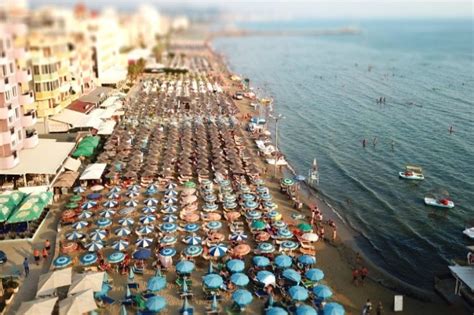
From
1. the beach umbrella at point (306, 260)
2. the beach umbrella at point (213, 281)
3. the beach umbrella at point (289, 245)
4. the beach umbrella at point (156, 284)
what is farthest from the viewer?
the beach umbrella at point (289, 245)

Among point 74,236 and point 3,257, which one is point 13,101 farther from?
point 3,257

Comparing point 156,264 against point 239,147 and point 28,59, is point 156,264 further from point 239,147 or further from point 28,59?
point 239,147

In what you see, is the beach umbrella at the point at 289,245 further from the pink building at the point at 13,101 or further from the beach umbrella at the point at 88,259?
the pink building at the point at 13,101

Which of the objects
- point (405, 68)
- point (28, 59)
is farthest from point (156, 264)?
point (405, 68)

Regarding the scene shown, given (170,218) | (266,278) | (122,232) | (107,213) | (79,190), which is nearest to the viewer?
(266,278)

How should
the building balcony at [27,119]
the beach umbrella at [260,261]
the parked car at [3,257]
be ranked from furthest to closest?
the building balcony at [27,119], the parked car at [3,257], the beach umbrella at [260,261]

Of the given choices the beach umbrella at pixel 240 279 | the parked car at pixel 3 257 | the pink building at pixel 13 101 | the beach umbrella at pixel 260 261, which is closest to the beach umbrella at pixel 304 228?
the beach umbrella at pixel 260 261

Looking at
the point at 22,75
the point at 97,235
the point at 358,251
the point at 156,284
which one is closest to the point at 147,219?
the point at 97,235
